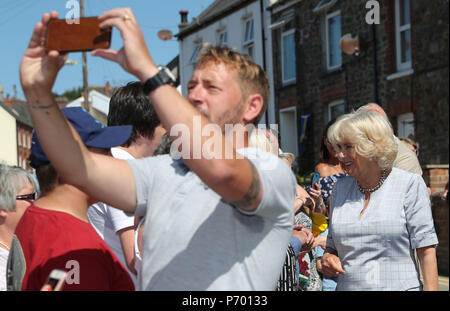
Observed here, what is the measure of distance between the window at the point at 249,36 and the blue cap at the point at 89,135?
66.0 ft

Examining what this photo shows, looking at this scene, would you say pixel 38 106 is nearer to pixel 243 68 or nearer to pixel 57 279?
pixel 57 279

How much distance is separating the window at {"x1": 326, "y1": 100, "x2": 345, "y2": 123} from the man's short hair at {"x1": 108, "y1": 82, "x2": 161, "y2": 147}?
1447 cm

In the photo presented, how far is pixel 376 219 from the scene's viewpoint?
3.52 m

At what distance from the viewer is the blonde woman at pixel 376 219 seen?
346 centimetres

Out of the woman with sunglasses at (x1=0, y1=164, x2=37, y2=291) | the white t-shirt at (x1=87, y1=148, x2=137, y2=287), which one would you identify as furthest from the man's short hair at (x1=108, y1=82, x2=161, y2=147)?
the woman with sunglasses at (x1=0, y1=164, x2=37, y2=291)

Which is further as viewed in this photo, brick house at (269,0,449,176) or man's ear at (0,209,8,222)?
brick house at (269,0,449,176)

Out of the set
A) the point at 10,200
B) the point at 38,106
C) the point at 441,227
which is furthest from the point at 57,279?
the point at 441,227

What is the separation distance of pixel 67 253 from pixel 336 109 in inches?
643

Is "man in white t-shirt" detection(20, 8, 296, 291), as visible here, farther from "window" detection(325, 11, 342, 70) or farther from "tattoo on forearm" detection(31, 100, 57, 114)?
"window" detection(325, 11, 342, 70)

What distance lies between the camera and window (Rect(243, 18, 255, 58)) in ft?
73.9
